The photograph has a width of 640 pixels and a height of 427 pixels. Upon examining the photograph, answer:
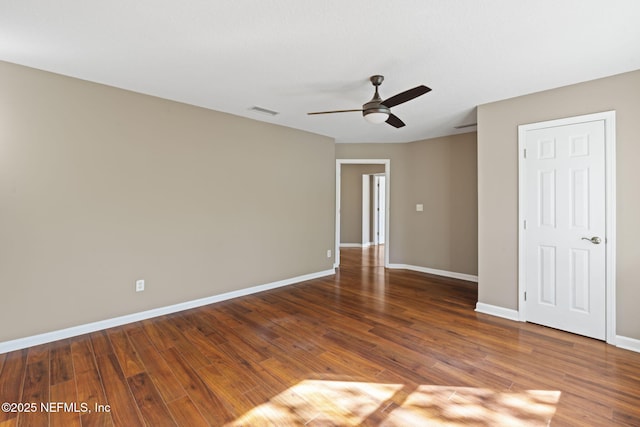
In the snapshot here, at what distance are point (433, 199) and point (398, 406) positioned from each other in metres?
4.25

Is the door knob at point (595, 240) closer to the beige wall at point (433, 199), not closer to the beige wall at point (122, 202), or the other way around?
the beige wall at point (433, 199)

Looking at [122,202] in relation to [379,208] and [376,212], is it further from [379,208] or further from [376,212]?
[379,208]

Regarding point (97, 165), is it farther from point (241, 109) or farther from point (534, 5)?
point (534, 5)

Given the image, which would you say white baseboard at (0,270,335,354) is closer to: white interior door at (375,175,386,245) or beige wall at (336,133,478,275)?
beige wall at (336,133,478,275)

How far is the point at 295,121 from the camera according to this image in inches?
171

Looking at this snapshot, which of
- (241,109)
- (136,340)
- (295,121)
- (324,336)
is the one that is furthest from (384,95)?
(136,340)

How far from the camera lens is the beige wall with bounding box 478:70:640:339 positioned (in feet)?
8.61

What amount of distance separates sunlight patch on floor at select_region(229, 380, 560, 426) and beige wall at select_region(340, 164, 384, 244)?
6485 millimetres

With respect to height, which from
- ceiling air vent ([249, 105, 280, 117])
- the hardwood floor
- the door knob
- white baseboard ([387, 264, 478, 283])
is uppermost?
ceiling air vent ([249, 105, 280, 117])

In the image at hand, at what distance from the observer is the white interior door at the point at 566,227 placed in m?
2.79

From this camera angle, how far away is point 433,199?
5496 millimetres

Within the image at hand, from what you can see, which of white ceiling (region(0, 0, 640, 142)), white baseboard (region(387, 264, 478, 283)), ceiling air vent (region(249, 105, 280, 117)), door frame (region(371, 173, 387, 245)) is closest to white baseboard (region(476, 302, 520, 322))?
white baseboard (region(387, 264, 478, 283))

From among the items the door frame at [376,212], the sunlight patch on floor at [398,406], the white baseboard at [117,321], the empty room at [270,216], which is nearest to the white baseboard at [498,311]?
the empty room at [270,216]

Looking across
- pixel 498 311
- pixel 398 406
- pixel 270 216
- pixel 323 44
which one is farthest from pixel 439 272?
pixel 323 44
